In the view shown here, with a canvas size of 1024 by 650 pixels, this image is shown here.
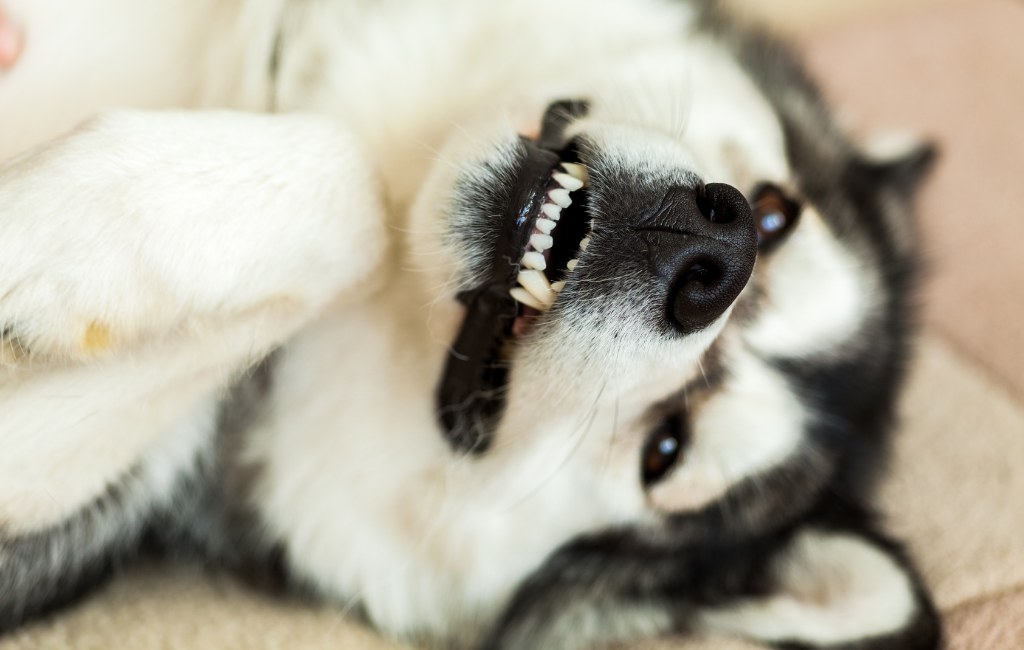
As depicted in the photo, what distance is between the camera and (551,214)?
1.27m

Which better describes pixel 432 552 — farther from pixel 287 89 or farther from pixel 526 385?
pixel 287 89

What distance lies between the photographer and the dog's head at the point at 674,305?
1219mm

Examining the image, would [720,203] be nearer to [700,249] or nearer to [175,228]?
[700,249]

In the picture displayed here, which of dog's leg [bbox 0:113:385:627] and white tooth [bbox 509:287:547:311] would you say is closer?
dog's leg [bbox 0:113:385:627]

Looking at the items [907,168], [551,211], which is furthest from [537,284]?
[907,168]

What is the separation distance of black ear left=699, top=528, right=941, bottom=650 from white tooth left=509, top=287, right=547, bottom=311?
3.21ft

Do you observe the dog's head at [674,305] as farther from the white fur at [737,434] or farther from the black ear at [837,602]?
the black ear at [837,602]

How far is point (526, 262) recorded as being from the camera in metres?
1.27

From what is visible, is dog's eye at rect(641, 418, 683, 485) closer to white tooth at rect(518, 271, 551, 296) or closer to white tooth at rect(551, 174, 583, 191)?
white tooth at rect(518, 271, 551, 296)

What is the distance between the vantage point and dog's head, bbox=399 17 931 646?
4.00ft

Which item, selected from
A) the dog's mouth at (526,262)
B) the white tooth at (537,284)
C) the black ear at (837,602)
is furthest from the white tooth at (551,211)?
the black ear at (837,602)

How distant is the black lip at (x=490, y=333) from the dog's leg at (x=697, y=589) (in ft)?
1.50

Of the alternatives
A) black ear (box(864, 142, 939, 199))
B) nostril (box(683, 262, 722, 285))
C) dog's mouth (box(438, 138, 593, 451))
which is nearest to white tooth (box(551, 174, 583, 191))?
dog's mouth (box(438, 138, 593, 451))

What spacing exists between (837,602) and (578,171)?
1156 millimetres
